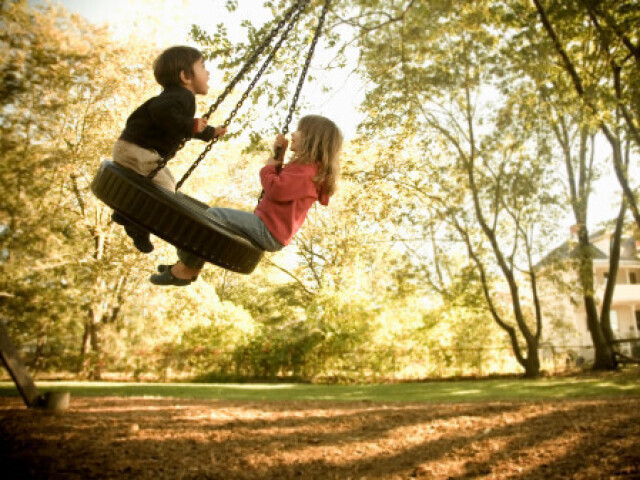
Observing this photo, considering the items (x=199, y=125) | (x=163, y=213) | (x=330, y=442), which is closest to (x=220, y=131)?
(x=199, y=125)

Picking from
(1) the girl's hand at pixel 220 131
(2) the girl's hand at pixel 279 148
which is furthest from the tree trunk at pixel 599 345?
(1) the girl's hand at pixel 220 131

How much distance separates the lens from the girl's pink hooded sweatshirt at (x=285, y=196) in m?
2.91

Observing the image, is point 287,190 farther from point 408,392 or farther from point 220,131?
point 408,392

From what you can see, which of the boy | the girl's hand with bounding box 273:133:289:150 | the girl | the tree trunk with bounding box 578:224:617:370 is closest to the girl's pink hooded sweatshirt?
the girl

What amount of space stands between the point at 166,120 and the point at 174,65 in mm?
368

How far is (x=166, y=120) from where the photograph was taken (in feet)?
9.07

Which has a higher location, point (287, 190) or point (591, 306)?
Answer: point (591, 306)

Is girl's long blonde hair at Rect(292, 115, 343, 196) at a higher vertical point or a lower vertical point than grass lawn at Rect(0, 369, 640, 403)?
higher

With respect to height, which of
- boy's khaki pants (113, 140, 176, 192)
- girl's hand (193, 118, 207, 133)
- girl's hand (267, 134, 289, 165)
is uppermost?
girl's hand (193, 118, 207, 133)

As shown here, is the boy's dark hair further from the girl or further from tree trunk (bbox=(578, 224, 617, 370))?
tree trunk (bbox=(578, 224, 617, 370))

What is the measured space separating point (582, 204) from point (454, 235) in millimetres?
4239

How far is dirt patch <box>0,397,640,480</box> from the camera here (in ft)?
16.7

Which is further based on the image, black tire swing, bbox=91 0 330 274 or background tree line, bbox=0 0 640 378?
background tree line, bbox=0 0 640 378

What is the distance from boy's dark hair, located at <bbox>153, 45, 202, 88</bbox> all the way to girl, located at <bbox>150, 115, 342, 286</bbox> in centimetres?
67
